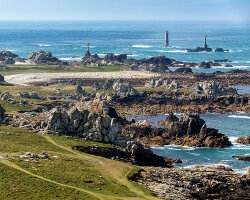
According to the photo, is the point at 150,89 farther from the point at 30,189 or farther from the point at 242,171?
the point at 30,189

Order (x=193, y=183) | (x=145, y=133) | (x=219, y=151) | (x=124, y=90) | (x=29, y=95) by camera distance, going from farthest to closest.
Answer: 1. (x=124, y=90)
2. (x=29, y=95)
3. (x=145, y=133)
4. (x=219, y=151)
5. (x=193, y=183)

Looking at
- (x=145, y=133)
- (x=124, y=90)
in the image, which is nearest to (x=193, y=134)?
(x=145, y=133)

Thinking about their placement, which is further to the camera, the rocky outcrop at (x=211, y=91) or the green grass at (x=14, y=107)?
the rocky outcrop at (x=211, y=91)

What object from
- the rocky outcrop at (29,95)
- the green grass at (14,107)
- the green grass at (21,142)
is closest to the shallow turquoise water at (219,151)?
the green grass at (21,142)

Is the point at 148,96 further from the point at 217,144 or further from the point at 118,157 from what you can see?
the point at 118,157

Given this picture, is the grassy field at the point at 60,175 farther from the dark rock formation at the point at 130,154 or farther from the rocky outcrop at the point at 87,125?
the rocky outcrop at the point at 87,125

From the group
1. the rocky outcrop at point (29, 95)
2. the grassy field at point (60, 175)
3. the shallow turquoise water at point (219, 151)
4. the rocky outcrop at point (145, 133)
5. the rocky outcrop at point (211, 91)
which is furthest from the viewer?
the rocky outcrop at point (211, 91)
